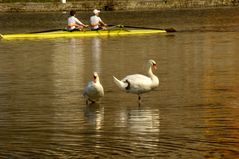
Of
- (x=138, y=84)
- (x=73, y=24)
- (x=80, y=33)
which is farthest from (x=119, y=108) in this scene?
(x=73, y=24)

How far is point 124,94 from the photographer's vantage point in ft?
85.2

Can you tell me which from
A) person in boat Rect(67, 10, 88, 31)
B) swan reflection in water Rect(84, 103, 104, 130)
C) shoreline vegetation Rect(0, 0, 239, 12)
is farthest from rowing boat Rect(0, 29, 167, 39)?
shoreline vegetation Rect(0, 0, 239, 12)

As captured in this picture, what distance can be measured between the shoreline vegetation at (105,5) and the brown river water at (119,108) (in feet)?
250

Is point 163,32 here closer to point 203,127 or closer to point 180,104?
point 180,104

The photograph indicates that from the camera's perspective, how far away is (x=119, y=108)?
76.0ft

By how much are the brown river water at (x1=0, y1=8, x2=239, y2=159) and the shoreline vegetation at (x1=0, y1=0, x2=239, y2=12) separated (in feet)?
250

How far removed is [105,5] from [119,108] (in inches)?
3863

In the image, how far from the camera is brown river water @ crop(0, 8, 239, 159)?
58.0ft

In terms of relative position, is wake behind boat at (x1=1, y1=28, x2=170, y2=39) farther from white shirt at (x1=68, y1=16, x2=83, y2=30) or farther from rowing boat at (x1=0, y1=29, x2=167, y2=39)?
white shirt at (x1=68, y1=16, x2=83, y2=30)

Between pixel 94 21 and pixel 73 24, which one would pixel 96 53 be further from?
pixel 94 21

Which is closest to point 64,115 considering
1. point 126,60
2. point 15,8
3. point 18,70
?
point 18,70

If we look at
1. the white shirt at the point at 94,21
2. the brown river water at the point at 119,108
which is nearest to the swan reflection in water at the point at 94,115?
the brown river water at the point at 119,108

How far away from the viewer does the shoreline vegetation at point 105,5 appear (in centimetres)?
11900

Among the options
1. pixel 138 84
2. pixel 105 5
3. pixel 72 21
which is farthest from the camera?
pixel 105 5
